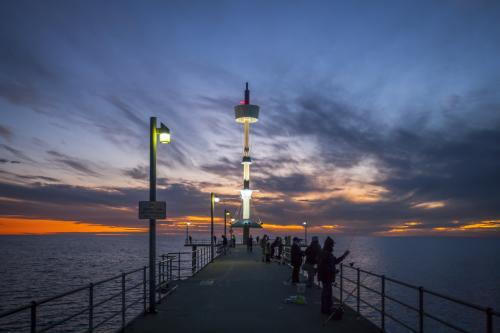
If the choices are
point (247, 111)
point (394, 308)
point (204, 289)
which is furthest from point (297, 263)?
point (247, 111)

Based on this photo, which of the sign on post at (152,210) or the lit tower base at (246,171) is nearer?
the sign on post at (152,210)

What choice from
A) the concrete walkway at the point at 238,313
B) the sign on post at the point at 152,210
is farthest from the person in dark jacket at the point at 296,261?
the sign on post at the point at 152,210

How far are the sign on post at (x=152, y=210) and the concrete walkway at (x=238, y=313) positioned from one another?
2.41 metres

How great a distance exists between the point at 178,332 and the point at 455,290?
7871 cm

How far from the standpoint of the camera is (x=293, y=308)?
12.1 metres

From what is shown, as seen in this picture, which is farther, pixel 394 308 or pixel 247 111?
pixel 247 111

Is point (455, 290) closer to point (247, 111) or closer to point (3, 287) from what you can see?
point (247, 111)

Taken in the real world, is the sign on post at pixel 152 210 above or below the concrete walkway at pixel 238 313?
above

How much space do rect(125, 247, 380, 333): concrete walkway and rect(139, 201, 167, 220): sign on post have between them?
7.90 feet

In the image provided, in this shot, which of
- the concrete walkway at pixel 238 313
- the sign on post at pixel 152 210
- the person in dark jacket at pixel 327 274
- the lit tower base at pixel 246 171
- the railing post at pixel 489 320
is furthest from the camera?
the lit tower base at pixel 246 171

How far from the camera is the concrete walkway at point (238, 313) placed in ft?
31.5

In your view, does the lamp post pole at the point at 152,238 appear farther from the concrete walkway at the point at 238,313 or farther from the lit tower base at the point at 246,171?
the lit tower base at the point at 246,171

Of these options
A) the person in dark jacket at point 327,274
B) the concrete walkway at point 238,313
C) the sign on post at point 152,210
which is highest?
the sign on post at point 152,210

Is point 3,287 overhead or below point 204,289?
below
